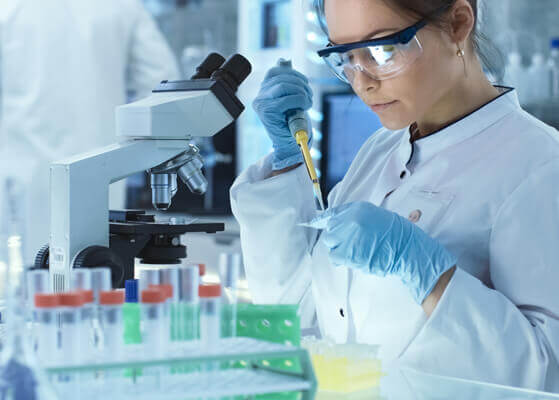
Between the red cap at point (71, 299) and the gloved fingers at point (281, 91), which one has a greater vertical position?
the gloved fingers at point (281, 91)

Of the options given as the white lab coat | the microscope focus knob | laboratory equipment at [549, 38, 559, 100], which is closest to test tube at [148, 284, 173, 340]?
the microscope focus knob

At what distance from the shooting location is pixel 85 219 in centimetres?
150

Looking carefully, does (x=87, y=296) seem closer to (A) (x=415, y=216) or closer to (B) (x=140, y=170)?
(B) (x=140, y=170)

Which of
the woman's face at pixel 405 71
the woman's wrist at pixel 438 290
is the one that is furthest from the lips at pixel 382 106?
the woman's wrist at pixel 438 290

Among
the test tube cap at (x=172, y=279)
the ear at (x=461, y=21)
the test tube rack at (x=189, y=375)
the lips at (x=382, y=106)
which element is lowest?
the test tube rack at (x=189, y=375)

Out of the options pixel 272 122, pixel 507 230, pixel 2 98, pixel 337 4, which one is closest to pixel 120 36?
pixel 2 98

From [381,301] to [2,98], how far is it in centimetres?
313

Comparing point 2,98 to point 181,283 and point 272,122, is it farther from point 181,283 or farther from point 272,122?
point 181,283

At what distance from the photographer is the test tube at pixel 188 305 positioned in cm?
109

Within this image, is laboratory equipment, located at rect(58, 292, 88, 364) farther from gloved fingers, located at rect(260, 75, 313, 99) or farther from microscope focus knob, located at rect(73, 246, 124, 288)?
gloved fingers, located at rect(260, 75, 313, 99)

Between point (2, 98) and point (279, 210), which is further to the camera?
point (2, 98)

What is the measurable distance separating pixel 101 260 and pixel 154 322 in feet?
1.55

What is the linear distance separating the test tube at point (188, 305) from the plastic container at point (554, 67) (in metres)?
3.10

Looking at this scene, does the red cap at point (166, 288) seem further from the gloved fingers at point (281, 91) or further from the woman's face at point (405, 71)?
the gloved fingers at point (281, 91)
